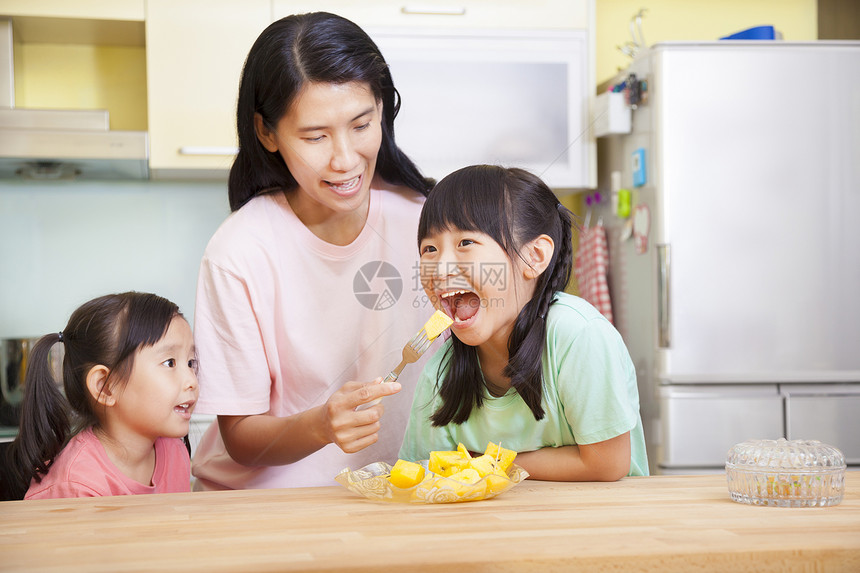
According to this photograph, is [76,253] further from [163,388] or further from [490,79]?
[490,79]

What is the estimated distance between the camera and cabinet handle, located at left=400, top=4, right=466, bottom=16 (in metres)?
1.25

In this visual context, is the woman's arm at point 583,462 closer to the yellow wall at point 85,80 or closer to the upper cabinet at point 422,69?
the upper cabinet at point 422,69

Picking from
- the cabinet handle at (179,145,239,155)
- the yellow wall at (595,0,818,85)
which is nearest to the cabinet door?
the cabinet handle at (179,145,239,155)

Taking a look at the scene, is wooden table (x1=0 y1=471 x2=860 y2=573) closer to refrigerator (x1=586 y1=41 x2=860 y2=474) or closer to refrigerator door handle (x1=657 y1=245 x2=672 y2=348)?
refrigerator door handle (x1=657 y1=245 x2=672 y2=348)

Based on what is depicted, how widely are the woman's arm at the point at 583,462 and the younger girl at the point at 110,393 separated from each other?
0.33m

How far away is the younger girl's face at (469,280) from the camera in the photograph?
0.68 meters

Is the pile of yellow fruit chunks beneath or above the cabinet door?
beneath

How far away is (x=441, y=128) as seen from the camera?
959 millimetres

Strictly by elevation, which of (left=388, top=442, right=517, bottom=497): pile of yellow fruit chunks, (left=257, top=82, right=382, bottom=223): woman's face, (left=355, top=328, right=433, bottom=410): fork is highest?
(left=257, top=82, right=382, bottom=223): woman's face

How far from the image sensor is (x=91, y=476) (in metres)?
0.74

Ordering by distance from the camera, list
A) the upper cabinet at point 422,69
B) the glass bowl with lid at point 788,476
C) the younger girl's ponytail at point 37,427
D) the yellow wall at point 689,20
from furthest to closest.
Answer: the yellow wall at point 689,20, the upper cabinet at point 422,69, the younger girl's ponytail at point 37,427, the glass bowl with lid at point 788,476

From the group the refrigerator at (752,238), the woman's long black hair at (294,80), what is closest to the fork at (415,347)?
the woman's long black hair at (294,80)

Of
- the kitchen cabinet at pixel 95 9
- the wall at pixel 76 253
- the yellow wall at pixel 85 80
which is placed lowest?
the wall at pixel 76 253

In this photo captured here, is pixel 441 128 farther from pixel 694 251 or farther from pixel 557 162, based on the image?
pixel 694 251
